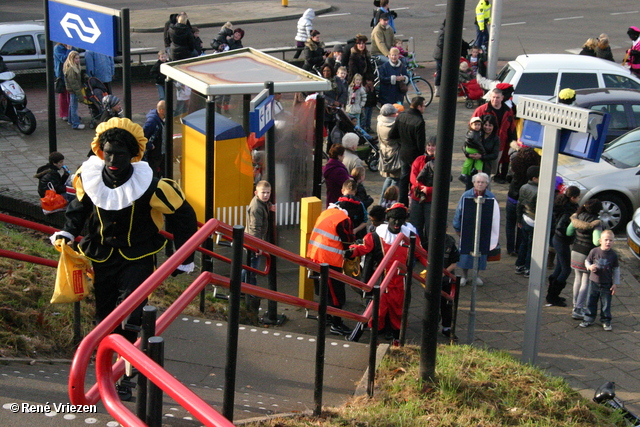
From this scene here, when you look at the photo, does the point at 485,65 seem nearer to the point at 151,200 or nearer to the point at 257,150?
the point at 257,150

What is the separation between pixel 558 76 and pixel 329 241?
850 centimetres

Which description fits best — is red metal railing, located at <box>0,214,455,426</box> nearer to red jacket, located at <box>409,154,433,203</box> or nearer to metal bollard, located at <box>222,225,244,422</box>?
metal bollard, located at <box>222,225,244,422</box>

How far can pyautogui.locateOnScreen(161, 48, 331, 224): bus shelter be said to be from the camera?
8.55 metres

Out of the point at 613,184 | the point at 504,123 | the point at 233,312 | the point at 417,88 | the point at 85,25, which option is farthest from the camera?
the point at 417,88

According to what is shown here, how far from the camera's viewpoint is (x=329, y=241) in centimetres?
819

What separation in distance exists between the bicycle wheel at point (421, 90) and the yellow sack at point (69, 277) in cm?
1280

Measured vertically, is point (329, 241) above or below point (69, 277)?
below

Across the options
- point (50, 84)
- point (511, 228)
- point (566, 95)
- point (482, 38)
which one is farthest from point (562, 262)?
point (482, 38)

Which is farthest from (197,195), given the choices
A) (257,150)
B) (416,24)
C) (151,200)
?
(416,24)

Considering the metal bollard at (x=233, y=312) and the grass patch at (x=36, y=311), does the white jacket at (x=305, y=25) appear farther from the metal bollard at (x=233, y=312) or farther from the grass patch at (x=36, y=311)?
the metal bollard at (x=233, y=312)

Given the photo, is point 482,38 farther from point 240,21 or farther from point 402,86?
point 240,21

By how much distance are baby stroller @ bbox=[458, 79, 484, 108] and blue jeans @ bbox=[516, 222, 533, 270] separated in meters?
7.37

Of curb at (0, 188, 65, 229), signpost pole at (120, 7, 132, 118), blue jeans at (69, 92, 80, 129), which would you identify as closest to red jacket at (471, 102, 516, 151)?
signpost pole at (120, 7, 132, 118)

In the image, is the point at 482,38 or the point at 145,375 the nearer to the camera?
the point at 145,375
